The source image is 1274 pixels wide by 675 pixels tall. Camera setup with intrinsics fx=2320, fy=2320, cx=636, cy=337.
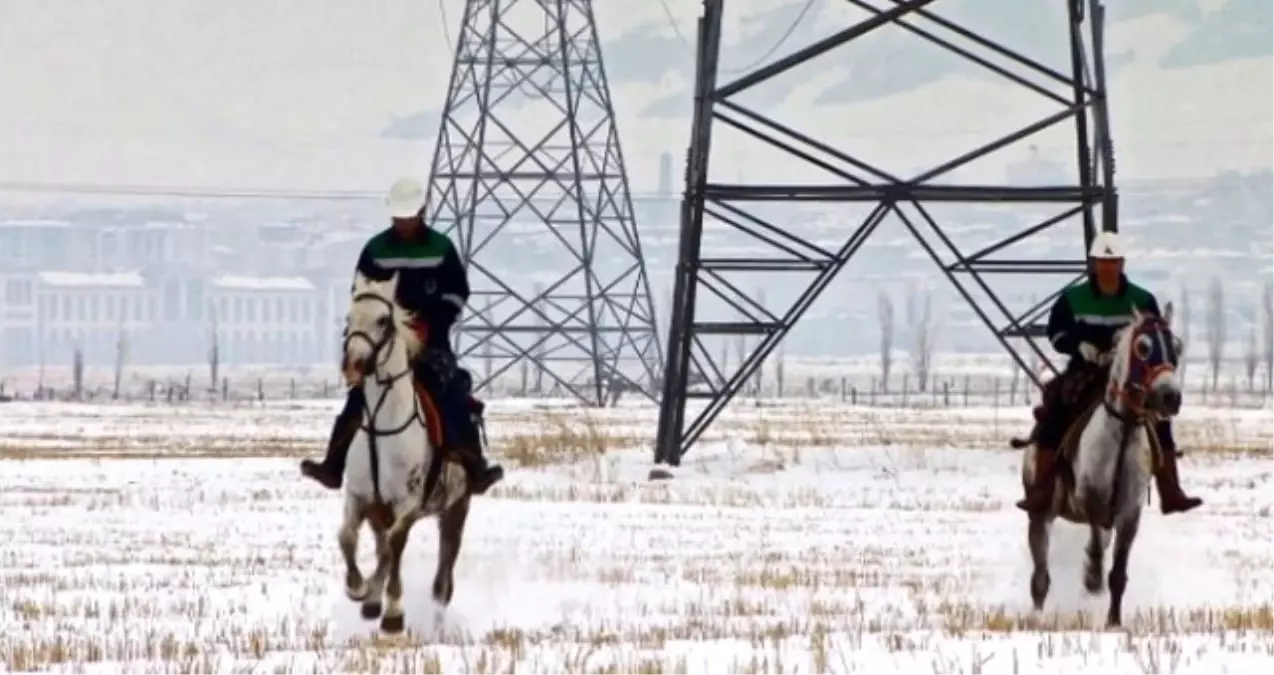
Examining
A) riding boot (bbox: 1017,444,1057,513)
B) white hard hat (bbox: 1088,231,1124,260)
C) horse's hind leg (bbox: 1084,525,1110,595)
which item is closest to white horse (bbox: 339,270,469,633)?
riding boot (bbox: 1017,444,1057,513)

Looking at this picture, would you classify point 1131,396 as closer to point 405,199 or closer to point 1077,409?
point 1077,409

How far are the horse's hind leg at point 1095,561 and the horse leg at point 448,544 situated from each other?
3.83m

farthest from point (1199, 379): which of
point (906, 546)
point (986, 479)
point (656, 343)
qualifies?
point (906, 546)

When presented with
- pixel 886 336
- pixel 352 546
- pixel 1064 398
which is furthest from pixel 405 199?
pixel 886 336

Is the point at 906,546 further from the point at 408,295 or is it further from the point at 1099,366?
the point at 408,295

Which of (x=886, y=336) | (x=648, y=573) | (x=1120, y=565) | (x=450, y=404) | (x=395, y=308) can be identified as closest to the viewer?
(x=395, y=308)

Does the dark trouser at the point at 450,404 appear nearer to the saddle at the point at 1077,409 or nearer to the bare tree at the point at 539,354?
the saddle at the point at 1077,409

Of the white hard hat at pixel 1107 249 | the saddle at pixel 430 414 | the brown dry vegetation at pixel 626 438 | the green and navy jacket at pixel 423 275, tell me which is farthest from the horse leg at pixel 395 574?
the brown dry vegetation at pixel 626 438

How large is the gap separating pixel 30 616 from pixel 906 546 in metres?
8.89

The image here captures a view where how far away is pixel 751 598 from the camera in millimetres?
15172

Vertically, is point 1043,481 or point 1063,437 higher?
point 1063,437

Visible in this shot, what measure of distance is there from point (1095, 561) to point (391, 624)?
4422 millimetres

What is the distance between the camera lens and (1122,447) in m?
13.7

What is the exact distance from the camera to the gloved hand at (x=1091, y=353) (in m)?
14.0
